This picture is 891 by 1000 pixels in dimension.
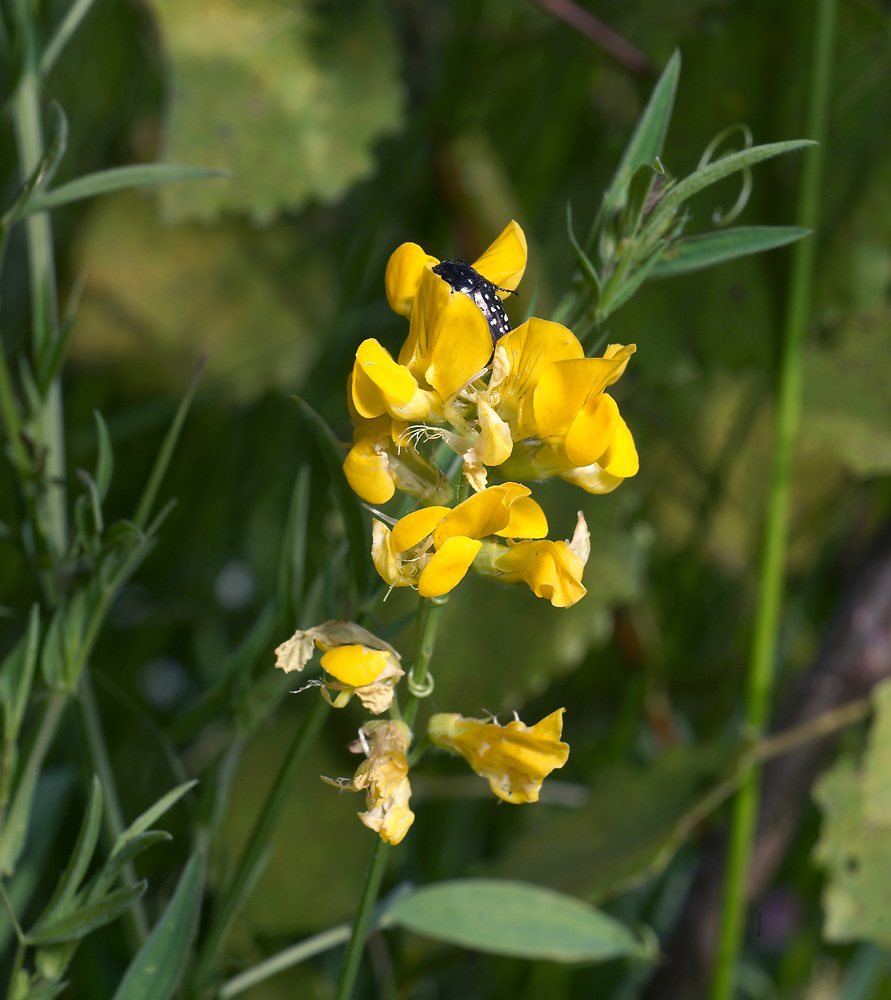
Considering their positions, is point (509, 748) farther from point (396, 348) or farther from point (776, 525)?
point (396, 348)

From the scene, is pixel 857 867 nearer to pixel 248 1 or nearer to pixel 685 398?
pixel 685 398

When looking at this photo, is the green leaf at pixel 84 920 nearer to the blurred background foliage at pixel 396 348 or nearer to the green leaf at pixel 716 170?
the blurred background foliage at pixel 396 348

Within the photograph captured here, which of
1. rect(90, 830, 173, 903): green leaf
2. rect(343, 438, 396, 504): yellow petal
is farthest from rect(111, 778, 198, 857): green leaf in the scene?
rect(343, 438, 396, 504): yellow petal

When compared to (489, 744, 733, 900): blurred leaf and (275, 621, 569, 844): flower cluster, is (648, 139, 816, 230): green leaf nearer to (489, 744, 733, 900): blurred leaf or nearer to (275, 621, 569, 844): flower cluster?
(275, 621, 569, 844): flower cluster

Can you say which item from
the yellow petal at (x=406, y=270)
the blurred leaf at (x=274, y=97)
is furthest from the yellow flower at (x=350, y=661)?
the blurred leaf at (x=274, y=97)

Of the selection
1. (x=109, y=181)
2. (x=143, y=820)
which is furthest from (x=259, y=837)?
(x=109, y=181)

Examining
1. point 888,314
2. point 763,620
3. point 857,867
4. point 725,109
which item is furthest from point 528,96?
point 857,867
